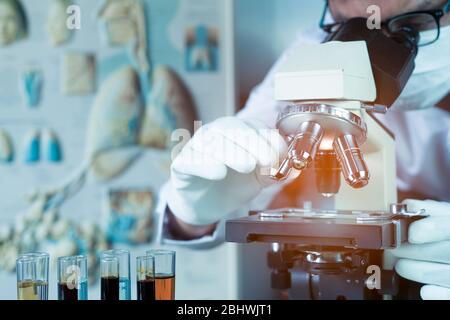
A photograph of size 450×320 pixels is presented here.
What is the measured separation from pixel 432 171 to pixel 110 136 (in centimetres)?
85

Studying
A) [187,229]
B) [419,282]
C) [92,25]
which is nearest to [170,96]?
[92,25]

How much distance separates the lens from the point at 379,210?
0.97m

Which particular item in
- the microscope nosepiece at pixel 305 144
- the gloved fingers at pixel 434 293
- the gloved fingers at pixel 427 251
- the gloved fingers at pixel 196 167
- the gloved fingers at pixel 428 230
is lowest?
the gloved fingers at pixel 434 293

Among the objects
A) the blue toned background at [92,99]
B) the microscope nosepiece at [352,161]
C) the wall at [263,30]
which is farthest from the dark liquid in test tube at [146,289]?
the wall at [263,30]

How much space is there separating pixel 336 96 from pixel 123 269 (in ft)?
1.54

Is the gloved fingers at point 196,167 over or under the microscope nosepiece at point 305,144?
under

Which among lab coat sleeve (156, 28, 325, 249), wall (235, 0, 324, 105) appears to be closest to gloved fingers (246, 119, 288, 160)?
lab coat sleeve (156, 28, 325, 249)

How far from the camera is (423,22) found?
1.04 m

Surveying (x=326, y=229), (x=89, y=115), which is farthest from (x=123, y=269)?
(x=89, y=115)

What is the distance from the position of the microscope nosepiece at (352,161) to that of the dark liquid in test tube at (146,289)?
15.0 inches

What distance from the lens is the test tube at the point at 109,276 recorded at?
0.88 meters

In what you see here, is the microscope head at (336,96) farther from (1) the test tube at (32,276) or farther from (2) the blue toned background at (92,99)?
(2) the blue toned background at (92,99)

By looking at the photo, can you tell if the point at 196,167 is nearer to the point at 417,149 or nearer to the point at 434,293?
the point at 434,293

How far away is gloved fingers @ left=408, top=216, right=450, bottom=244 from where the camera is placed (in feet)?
2.84
